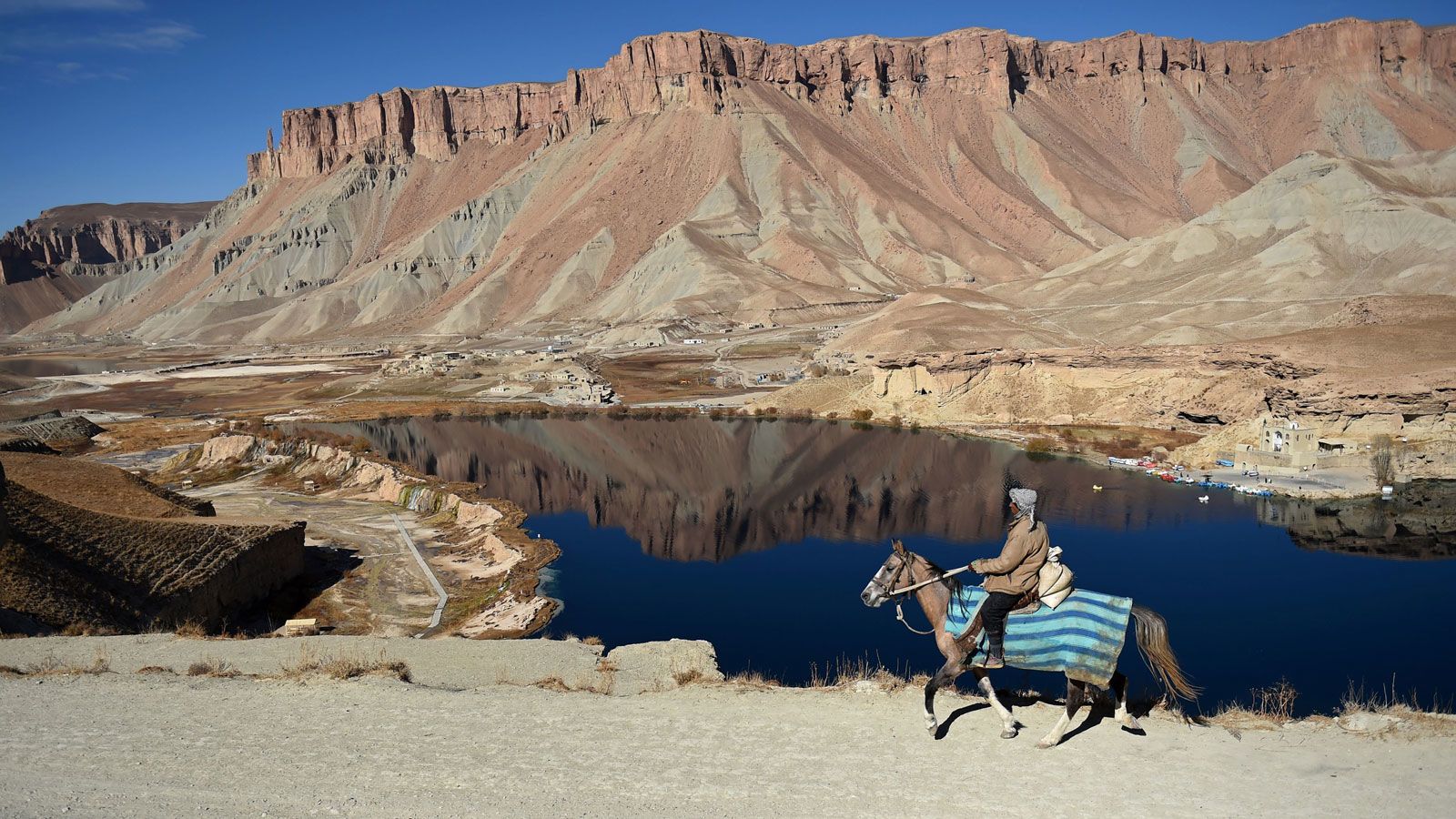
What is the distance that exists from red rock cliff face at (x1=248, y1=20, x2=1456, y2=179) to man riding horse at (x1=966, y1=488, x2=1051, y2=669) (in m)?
164

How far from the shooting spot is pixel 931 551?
28.5m

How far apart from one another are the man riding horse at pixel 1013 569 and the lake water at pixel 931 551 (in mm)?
7531

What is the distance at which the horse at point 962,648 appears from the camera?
32.4ft

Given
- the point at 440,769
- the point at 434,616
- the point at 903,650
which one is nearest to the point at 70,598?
the point at 434,616

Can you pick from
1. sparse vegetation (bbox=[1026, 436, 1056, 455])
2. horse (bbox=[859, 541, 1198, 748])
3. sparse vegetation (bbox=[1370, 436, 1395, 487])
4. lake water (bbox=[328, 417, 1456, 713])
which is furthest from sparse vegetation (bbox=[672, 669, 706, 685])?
sparse vegetation (bbox=[1026, 436, 1056, 455])

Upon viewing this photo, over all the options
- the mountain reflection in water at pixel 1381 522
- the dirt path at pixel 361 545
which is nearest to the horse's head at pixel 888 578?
the dirt path at pixel 361 545

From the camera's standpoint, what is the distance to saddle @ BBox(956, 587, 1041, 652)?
9.84 m

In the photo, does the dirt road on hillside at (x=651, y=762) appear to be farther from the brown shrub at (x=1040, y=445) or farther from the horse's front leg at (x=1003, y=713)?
the brown shrub at (x=1040, y=445)

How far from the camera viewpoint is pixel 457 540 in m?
31.5

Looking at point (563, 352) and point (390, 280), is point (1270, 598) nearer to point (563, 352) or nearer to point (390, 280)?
point (563, 352)

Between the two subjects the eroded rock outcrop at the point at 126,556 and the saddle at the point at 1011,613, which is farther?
the eroded rock outcrop at the point at 126,556

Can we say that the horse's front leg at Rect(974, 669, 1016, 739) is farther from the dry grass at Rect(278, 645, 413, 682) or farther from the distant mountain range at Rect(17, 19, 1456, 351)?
the distant mountain range at Rect(17, 19, 1456, 351)

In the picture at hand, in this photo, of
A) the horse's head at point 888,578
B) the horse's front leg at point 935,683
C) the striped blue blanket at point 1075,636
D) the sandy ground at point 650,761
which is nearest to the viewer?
the sandy ground at point 650,761

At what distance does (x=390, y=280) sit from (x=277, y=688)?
549 ft
